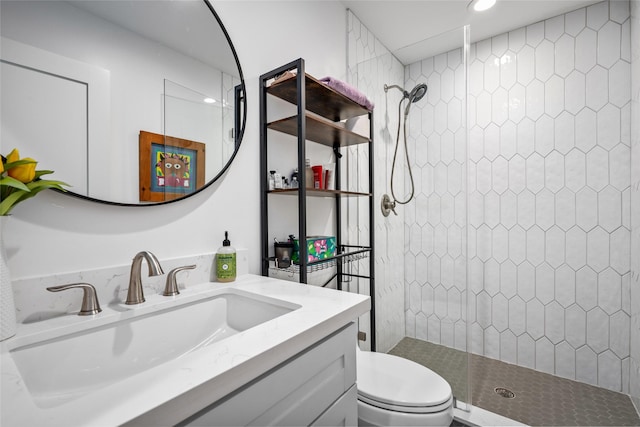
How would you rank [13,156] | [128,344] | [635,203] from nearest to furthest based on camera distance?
[13,156]
[128,344]
[635,203]

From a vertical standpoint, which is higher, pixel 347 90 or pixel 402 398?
pixel 347 90

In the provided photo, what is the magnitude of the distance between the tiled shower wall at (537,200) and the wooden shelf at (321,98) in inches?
18.8

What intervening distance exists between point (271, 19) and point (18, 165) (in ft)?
3.71

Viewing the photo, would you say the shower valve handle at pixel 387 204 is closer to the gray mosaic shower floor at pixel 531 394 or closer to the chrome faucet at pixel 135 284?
the gray mosaic shower floor at pixel 531 394

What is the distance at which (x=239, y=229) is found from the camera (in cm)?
118

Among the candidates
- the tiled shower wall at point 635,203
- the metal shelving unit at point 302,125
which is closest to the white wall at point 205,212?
the metal shelving unit at point 302,125

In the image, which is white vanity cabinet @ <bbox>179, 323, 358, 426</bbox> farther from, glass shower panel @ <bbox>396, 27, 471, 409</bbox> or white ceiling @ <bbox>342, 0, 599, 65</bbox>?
white ceiling @ <bbox>342, 0, 599, 65</bbox>

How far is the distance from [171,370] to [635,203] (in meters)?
2.34

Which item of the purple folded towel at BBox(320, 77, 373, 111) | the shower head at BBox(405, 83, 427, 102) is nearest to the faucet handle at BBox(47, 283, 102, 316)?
the purple folded towel at BBox(320, 77, 373, 111)

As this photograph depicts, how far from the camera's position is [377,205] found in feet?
6.28

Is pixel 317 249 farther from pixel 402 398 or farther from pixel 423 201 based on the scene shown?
pixel 423 201

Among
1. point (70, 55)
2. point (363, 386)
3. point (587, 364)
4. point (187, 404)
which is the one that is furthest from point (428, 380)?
point (70, 55)

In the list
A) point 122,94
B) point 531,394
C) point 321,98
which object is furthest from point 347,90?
point 531,394

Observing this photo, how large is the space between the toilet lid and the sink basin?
616mm
